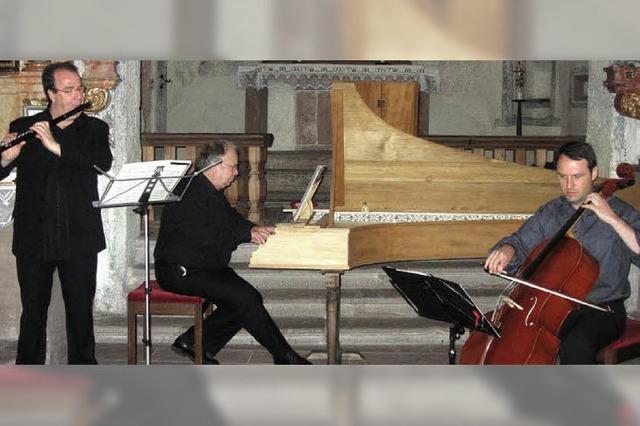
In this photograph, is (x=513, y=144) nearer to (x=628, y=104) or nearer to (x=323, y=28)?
(x=628, y=104)

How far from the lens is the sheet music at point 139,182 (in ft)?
12.7

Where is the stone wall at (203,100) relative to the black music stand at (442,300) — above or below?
above

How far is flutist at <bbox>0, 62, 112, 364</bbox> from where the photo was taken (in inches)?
156

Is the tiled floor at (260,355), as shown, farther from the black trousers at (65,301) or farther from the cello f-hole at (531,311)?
the cello f-hole at (531,311)

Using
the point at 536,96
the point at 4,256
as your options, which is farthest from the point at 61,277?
the point at 536,96

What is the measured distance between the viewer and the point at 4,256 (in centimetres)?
518

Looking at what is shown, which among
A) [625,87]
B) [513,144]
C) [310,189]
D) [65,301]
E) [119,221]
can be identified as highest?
[625,87]

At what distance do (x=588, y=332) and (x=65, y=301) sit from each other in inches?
82.9

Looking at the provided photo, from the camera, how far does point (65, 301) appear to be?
13.4 feet

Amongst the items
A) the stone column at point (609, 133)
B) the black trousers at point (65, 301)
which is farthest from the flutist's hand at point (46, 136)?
the stone column at point (609, 133)

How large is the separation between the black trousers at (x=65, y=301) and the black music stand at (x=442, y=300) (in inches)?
55.8

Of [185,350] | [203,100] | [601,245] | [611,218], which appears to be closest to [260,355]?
[185,350]

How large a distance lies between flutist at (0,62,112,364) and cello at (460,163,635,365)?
1657mm

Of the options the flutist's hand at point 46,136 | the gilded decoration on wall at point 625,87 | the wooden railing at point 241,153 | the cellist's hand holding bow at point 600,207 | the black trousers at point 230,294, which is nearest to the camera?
the cellist's hand holding bow at point 600,207
